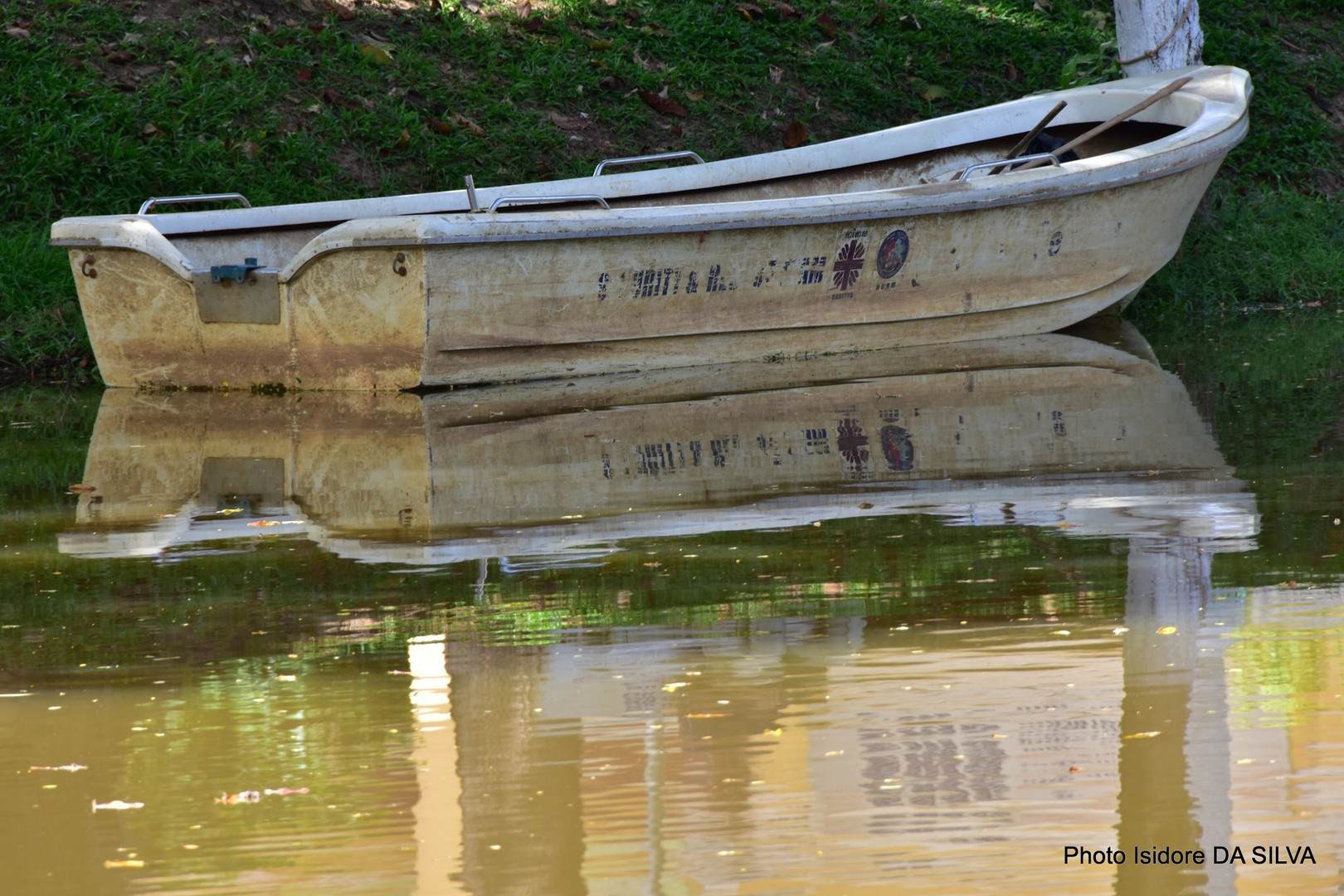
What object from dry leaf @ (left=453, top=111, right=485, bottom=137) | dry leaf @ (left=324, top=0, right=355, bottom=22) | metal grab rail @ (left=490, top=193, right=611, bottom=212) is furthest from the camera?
dry leaf @ (left=324, top=0, right=355, bottom=22)

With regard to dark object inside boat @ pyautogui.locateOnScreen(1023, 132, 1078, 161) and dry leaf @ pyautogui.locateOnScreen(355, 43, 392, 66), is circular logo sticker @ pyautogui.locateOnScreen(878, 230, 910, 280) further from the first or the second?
dry leaf @ pyautogui.locateOnScreen(355, 43, 392, 66)

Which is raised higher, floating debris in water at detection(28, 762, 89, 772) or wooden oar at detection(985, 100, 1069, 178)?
wooden oar at detection(985, 100, 1069, 178)

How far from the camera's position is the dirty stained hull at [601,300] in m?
7.28

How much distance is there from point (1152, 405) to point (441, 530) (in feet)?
10.6

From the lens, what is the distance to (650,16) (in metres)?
12.9

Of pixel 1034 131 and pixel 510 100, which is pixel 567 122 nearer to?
pixel 510 100

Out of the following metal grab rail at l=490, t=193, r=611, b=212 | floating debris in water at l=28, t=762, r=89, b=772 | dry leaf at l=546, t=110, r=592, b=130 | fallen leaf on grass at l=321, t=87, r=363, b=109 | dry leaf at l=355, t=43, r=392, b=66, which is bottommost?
floating debris in water at l=28, t=762, r=89, b=772

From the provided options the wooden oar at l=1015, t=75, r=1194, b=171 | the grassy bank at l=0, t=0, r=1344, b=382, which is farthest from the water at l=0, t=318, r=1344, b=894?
the grassy bank at l=0, t=0, r=1344, b=382

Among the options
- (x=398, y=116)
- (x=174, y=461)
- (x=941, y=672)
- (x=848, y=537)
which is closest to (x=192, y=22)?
(x=398, y=116)

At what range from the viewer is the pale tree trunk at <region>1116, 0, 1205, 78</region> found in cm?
1065

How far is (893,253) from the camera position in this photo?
8.27 metres

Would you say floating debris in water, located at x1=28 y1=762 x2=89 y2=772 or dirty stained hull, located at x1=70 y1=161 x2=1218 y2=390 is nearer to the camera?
floating debris in water, located at x1=28 y1=762 x2=89 y2=772

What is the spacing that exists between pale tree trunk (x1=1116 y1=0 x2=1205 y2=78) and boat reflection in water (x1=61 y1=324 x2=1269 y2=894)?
486 cm

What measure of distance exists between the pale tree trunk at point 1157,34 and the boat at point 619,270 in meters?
1.01
